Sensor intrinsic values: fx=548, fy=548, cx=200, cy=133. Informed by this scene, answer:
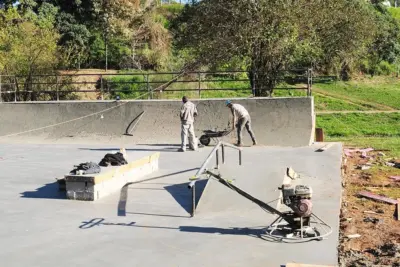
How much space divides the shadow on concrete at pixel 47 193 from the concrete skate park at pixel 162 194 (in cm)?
2

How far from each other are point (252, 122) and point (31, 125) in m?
7.75

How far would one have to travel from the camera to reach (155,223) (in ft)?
26.8

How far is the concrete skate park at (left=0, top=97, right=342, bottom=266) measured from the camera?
6812 mm

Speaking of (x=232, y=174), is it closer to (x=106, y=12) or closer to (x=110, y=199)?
(x=110, y=199)

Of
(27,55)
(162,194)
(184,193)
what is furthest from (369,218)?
(27,55)

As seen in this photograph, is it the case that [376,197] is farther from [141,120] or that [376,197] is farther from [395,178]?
[141,120]

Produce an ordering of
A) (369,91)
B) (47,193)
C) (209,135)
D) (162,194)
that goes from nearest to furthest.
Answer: (162,194), (47,193), (209,135), (369,91)

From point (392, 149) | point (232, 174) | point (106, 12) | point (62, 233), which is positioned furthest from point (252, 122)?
point (106, 12)

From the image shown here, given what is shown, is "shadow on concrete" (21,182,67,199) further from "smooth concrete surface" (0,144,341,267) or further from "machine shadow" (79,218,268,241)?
"machine shadow" (79,218,268,241)

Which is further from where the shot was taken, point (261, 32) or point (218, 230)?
point (261, 32)

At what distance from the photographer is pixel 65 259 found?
6.62m

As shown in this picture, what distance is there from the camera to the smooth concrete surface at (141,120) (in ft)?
55.9

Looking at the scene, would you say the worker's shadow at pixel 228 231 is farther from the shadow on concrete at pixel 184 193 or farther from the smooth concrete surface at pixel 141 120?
the smooth concrete surface at pixel 141 120

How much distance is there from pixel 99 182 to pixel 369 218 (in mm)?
4588
